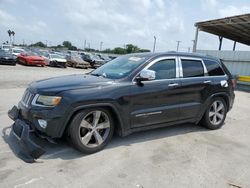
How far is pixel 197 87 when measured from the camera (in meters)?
5.31

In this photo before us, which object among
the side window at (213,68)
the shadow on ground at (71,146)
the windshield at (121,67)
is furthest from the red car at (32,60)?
the side window at (213,68)

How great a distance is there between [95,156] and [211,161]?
1893 millimetres

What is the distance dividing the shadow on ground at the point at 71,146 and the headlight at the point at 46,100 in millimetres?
829

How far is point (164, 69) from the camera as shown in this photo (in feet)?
16.1

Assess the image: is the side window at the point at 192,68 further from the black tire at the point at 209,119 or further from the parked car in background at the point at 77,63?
the parked car in background at the point at 77,63

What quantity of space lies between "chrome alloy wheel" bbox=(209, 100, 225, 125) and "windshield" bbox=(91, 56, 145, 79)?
2.25 metres

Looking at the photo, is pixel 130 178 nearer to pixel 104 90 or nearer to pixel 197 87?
pixel 104 90

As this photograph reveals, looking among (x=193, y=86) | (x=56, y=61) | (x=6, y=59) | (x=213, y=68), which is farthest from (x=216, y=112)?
(x=56, y=61)

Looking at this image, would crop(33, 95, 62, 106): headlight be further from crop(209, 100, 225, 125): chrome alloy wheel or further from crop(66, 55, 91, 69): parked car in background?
crop(66, 55, 91, 69): parked car in background

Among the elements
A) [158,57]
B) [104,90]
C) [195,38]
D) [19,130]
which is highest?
[195,38]

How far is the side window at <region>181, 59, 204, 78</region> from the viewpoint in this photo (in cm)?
521

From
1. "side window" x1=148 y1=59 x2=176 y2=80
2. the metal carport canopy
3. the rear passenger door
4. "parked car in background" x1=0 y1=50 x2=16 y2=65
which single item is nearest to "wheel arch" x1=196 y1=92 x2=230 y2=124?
the rear passenger door

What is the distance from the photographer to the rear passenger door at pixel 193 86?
5.12 meters

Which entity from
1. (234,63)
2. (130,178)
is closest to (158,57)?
(130,178)
